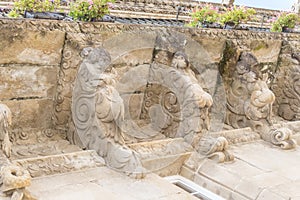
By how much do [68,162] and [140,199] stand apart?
2.54ft

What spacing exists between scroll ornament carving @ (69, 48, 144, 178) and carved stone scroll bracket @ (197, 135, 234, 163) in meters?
1.00

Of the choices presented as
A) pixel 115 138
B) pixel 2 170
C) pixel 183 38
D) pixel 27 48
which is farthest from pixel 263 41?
pixel 2 170

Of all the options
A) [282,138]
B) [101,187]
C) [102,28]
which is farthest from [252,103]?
[101,187]

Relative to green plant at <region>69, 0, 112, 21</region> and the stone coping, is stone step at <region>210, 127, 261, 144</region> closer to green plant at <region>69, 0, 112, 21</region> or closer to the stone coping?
the stone coping

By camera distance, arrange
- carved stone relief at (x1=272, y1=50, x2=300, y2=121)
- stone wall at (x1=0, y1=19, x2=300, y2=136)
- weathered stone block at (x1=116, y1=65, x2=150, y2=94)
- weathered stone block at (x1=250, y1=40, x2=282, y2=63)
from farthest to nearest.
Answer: carved stone relief at (x1=272, y1=50, x2=300, y2=121), weathered stone block at (x1=250, y1=40, x2=282, y2=63), weathered stone block at (x1=116, y1=65, x2=150, y2=94), stone wall at (x1=0, y1=19, x2=300, y2=136)

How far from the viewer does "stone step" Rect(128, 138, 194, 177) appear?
480 centimetres

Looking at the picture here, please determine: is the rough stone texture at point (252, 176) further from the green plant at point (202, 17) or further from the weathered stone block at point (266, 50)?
the green plant at point (202, 17)

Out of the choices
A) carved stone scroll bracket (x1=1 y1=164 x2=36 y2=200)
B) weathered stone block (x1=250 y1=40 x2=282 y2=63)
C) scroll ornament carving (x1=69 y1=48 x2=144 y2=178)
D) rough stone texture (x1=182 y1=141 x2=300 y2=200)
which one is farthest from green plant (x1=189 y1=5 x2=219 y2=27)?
carved stone scroll bracket (x1=1 y1=164 x2=36 y2=200)

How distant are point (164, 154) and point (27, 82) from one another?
151cm

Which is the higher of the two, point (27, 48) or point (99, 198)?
point (27, 48)

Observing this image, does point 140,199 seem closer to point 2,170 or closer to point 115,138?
point 115,138

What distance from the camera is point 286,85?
24.0 feet

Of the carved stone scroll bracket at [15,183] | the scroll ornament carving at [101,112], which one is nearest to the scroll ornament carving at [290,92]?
the scroll ornament carving at [101,112]

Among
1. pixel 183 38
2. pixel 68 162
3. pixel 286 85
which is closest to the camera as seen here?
pixel 68 162
